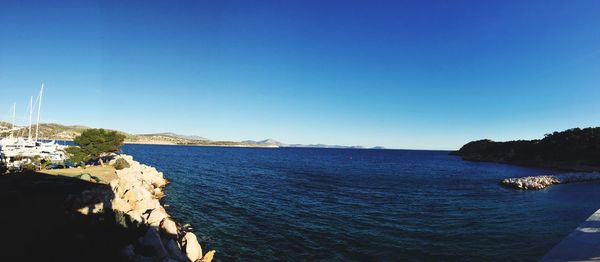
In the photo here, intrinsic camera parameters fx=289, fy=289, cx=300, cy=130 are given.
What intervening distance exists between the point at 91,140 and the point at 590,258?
54.6 metres

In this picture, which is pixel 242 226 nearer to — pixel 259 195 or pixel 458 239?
pixel 259 195

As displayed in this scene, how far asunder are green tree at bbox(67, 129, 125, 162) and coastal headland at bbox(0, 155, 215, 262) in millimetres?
19510

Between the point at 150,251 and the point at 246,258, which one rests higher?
the point at 150,251

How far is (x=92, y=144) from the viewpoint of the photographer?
1724 inches

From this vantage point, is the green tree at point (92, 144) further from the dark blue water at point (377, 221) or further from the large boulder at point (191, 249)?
the large boulder at point (191, 249)

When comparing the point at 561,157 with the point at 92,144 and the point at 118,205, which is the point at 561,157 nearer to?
the point at 118,205

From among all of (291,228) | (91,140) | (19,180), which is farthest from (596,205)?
(91,140)

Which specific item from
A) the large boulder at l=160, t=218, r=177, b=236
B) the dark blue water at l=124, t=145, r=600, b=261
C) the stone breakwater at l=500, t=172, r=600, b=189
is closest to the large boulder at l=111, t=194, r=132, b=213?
the large boulder at l=160, t=218, r=177, b=236

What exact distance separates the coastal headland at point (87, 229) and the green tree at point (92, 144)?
1951cm

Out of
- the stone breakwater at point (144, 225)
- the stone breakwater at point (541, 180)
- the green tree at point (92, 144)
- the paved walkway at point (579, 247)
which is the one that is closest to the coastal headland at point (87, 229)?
the stone breakwater at point (144, 225)

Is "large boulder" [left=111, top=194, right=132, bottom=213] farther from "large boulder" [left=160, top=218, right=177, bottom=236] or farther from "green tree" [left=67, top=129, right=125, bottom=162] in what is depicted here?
"green tree" [left=67, top=129, right=125, bottom=162]

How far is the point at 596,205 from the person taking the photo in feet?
95.7

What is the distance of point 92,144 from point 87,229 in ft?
115

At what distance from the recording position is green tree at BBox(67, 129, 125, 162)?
41969mm
